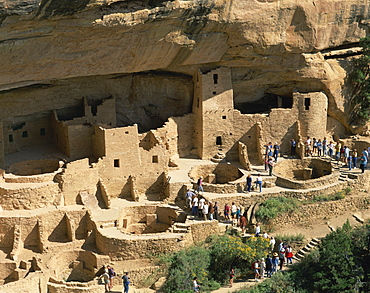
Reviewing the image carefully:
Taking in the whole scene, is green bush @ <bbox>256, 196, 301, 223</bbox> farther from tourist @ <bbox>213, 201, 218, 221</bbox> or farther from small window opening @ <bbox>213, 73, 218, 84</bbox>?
small window opening @ <bbox>213, 73, 218, 84</bbox>

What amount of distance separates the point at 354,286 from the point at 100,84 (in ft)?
45.6

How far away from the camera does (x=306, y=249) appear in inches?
1283

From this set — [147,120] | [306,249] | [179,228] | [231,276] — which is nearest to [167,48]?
[147,120]

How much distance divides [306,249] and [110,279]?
7412mm

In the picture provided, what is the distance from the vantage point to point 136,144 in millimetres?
35156

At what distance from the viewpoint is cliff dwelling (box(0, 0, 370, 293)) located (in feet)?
103

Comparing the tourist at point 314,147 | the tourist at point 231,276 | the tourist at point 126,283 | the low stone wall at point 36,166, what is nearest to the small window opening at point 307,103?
the tourist at point 314,147

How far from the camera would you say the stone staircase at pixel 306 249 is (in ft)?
106

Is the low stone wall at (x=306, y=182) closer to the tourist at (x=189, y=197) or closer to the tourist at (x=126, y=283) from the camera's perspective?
the tourist at (x=189, y=197)

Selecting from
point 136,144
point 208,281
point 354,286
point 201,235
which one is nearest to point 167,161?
point 136,144

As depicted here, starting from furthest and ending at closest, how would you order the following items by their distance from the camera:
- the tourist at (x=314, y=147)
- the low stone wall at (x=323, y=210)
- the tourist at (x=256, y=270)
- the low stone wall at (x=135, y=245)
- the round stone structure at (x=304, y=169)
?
the tourist at (x=314, y=147) → the round stone structure at (x=304, y=169) → the low stone wall at (x=323, y=210) → the low stone wall at (x=135, y=245) → the tourist at (x=256, y=270)

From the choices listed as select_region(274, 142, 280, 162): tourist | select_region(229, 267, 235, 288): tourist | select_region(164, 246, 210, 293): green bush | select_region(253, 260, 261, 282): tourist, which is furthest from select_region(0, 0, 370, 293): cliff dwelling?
select_region(253, 260, 261, 282): tourist

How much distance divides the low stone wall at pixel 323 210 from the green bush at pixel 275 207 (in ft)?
0.68

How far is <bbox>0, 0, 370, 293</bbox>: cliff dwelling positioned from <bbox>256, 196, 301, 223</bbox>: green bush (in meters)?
0.37
